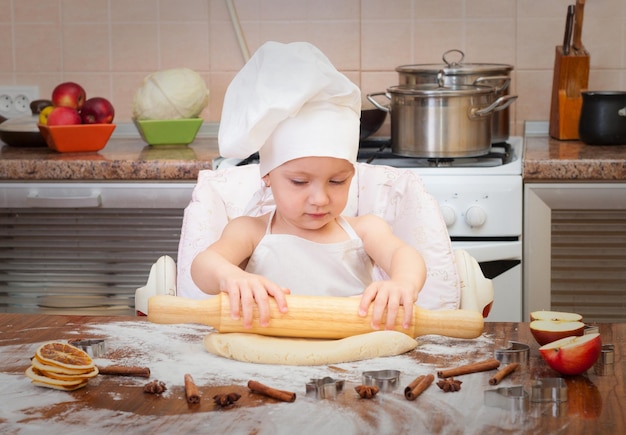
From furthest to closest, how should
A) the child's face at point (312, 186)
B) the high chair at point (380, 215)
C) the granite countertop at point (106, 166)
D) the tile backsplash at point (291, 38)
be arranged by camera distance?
the tile backsplash at point (291, 38) → the granite countertop at point (106, 166) → the high chair at point (380, 215) → the child's face at point (312, 186)

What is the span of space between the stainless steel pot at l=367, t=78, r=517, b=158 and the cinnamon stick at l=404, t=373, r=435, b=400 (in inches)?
55.4

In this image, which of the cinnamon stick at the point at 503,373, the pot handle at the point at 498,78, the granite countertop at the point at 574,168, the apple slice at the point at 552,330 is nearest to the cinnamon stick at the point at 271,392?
the cinnamon stick at the point at 503,373

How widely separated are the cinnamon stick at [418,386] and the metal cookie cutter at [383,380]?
0.02 m

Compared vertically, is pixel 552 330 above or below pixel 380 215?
below

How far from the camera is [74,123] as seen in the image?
2.63 meters

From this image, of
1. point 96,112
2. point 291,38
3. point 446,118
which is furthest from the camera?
point 291,38

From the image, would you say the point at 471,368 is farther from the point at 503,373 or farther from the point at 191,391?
the point at 191,391

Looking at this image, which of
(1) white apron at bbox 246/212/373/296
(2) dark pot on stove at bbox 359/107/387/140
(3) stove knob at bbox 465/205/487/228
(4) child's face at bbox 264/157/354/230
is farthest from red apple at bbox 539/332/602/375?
(2) dark pot on stove at bbox 359/107/387/140

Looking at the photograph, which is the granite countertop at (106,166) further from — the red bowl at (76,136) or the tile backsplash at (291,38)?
the tile backsplash at (291,38)

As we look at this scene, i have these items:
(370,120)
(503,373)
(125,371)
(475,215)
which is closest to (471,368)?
(503,373)

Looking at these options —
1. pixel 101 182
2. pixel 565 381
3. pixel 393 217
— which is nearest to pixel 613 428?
pixel 565 381

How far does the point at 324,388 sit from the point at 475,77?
5.66 feet

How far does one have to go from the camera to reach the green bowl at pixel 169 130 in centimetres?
271

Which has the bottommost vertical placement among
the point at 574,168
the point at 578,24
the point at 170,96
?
the point at 574,168
